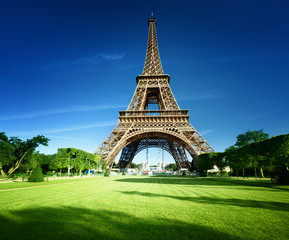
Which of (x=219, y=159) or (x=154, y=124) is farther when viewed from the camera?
(x=154, y=124)

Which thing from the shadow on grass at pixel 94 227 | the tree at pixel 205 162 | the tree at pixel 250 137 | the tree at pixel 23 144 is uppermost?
the tree at pixel 250 137

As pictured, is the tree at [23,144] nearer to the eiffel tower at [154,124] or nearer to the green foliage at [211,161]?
the eiffel tower at [154,124]

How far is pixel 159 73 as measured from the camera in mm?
42469

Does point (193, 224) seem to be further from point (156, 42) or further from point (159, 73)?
point (156, 42)

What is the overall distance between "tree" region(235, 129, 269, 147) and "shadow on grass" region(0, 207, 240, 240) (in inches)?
1856

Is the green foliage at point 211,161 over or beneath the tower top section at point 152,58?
beneath

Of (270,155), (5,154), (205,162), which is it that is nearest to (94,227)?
(270,155)

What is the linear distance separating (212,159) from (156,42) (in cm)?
3995

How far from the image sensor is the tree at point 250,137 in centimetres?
4172

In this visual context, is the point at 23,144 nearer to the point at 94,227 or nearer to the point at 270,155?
the point at 94,227

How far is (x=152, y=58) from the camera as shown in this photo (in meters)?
45.0

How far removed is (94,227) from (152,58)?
46.5m

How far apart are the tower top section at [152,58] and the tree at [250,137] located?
30.6 metres

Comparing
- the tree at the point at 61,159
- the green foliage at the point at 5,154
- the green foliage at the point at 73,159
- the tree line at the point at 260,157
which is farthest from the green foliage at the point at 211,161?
the green foliage at the point at 5,154
